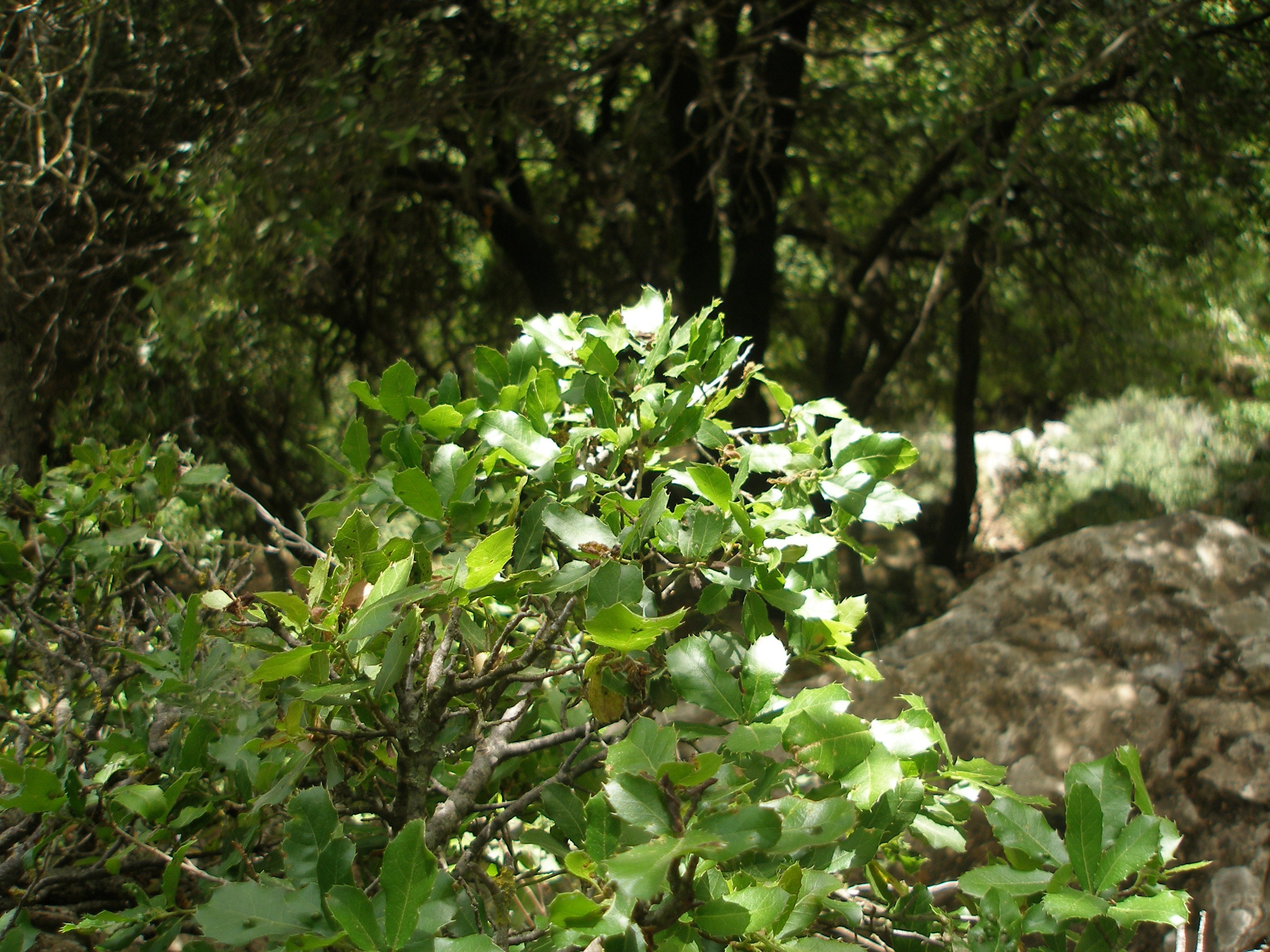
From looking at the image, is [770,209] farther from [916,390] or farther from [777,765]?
[777,765]

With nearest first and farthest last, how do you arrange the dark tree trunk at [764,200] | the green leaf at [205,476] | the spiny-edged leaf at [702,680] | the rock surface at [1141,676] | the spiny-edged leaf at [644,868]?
1. the spiny-edged leaf at [644,868]
2. the spiny-edged leaf at [702,680]
3. the green leaf at [205,476]
4. the rock surface at [1141,676]
5. the dark tree trunk at [764,200]

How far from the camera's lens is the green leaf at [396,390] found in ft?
3.23

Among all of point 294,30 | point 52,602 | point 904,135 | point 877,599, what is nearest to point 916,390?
point 877,599

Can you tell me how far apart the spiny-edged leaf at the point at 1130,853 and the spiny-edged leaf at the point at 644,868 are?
43 centimetres

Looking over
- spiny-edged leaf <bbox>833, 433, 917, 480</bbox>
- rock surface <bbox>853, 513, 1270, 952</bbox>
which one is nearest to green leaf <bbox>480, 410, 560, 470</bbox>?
spiny-edged leaf <bbox>833, 433, 917, 480</bbox>

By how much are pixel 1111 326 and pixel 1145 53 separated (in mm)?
2078

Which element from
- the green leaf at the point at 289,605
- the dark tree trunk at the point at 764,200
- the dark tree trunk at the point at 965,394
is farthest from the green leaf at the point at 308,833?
the dark tree trunk at the point at 965,394

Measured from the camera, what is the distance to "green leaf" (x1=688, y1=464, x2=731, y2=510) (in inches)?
33.0

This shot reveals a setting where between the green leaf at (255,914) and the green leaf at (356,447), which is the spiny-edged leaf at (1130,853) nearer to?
the green leaf at (255,914)

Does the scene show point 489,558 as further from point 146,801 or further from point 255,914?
point 146,801

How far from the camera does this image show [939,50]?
4773 mm

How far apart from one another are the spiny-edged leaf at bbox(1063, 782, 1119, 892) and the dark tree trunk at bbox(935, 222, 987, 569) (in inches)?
167

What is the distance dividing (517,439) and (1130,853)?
2.35 ft

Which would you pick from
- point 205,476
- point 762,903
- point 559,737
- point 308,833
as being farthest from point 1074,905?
point 205,476
